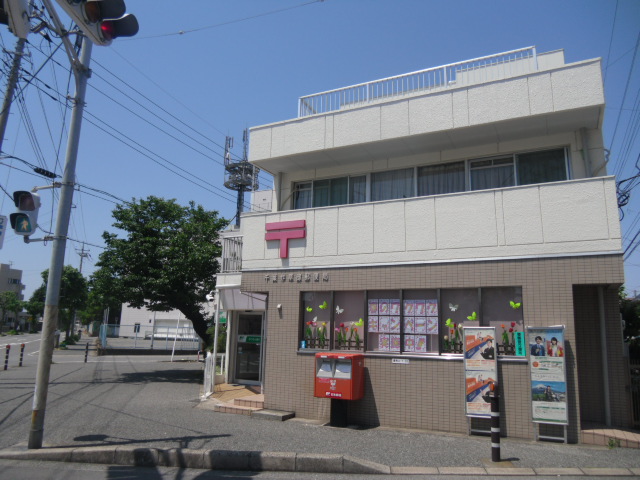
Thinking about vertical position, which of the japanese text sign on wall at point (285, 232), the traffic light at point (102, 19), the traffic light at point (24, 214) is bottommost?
the traffic light at point (24, 214)

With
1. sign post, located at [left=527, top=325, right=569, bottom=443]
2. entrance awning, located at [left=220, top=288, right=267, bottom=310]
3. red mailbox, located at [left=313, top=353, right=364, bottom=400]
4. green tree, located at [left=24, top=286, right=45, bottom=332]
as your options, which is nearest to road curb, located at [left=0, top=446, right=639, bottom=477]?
sign post, located at [left=527, top=325, right=569, bottom=443]

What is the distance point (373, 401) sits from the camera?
401 inches

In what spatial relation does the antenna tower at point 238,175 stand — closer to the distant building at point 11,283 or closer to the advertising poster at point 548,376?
the advertising poster at point 548,376

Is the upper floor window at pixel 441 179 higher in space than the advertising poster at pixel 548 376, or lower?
higher

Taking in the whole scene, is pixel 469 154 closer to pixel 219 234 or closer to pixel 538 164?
pixel 538 164

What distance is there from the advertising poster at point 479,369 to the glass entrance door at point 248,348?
8.05m

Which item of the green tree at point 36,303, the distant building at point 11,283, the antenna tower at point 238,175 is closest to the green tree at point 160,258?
the antenna tower at point 238,175

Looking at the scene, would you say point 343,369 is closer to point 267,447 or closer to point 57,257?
point 267,447

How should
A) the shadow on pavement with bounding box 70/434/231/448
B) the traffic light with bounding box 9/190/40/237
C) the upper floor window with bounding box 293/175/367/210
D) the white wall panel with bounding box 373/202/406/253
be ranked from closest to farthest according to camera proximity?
1. the traffic light with bounding box 9/190/40/237
2. the shadow on pavement with bounding box 70/434/231/448
3. the white wall panel with bounding box 373/202/406/253
4. the upper floor window with bounding box 293/175/367/210

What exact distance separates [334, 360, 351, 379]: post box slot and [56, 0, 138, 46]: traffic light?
23.9 ft

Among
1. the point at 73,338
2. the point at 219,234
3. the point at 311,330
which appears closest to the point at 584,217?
the point at 311,330

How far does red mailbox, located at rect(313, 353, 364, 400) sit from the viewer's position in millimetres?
9828

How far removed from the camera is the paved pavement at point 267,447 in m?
7.14

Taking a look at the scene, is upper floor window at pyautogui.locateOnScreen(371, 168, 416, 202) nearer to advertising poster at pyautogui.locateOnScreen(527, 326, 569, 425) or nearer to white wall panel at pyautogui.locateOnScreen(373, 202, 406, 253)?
white wall panel at pyautogui.locateOnScreen(373, 202, 406, 253)
